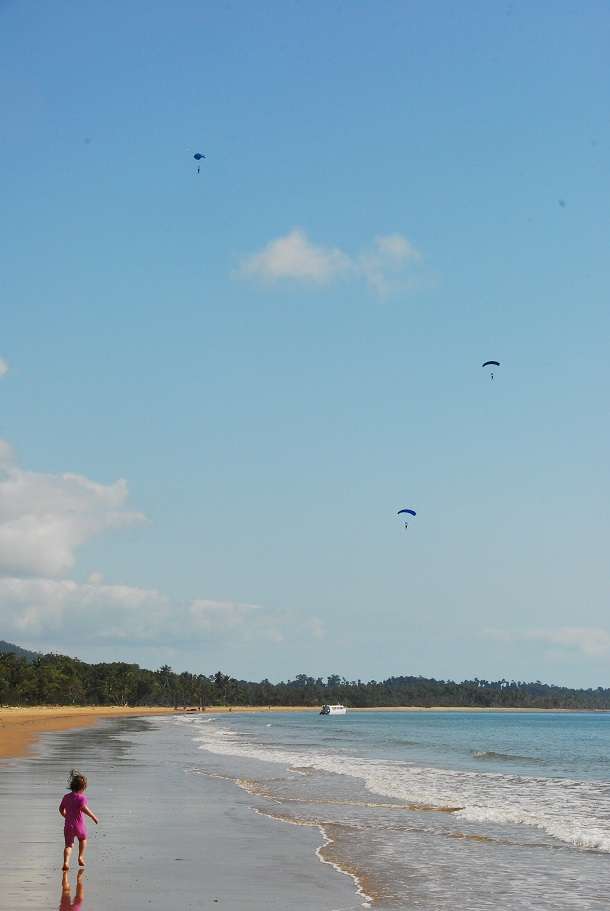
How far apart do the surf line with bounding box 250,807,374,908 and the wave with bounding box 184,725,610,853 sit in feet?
16.8

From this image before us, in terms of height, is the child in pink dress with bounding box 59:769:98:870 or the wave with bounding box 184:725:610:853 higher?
the child in pink dress with bounding box 59:769:98:870

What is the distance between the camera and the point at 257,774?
147ft

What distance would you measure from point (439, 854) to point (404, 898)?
549cm

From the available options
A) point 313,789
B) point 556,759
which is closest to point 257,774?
point 313,789

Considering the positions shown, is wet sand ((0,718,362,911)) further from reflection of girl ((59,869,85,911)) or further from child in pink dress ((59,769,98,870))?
child in pink dress ((59,769,98,870))

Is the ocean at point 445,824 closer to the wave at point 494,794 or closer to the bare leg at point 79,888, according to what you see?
the wave at point 494,794

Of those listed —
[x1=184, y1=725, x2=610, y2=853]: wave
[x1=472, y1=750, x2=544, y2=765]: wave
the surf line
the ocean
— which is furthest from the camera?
[x1=472, y1=750, x2=544, y2=765]: wave

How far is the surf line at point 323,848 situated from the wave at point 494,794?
Answer: 511cm

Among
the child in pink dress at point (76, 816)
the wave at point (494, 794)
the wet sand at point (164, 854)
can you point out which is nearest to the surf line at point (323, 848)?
the wet sand at point (164, 854)

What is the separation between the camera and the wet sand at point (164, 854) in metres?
16.1

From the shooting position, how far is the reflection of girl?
49.2ft

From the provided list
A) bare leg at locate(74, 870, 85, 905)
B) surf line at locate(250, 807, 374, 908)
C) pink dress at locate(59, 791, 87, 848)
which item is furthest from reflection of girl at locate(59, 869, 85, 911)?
surf line at locate(250, 807, 374, 908)

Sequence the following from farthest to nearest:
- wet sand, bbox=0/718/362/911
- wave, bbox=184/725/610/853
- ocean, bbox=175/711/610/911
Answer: wave, bbox=184/725/610/853
ocean, bbox=175/711/610/911
wet sand, bbox=0/718/362/911

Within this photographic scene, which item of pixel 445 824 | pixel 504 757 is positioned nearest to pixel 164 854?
pixel 445 824
